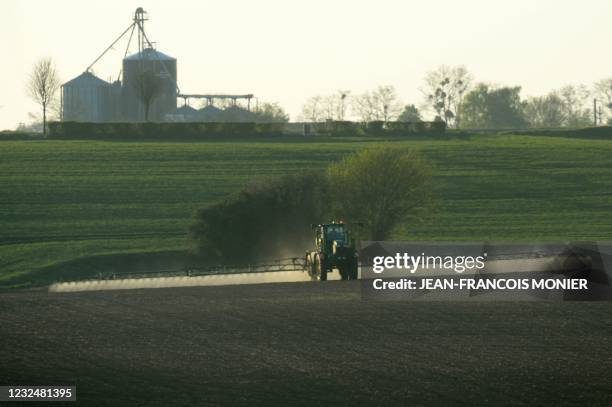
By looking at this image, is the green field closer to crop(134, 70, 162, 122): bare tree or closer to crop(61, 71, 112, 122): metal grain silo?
crop(134, 70, 162, 122): bare tree

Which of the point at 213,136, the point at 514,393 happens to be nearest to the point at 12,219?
the point at 213,136

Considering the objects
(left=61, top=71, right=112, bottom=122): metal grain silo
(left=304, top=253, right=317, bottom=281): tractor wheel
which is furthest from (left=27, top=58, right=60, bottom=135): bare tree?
(left=304, top=253, right=317, bottom=281): tractor wheel

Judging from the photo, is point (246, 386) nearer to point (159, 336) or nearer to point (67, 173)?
point (159, 336)

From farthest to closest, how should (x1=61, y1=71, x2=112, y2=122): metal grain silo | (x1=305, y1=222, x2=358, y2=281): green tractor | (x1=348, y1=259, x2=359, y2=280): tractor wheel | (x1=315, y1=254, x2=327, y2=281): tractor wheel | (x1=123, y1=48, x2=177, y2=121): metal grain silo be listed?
(x1=61, y1=71, x2=112, y2=122): metal grain silo < (x1=123, y1=48, x2=177, y2=121): metal grain silo < (x1=315, y1=254, x2=327, y2=281): tractor wheel < (x1=305, y1=222, x2=358, y2=281): green tractor < (x1=348, y1=259, x2=359, y2=280): tractor wheel

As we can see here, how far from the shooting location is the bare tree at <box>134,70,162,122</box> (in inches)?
5423

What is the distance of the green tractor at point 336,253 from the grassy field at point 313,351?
865 cm

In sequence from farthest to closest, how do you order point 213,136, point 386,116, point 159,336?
point 386,116 < point 213,136 < point 159,336

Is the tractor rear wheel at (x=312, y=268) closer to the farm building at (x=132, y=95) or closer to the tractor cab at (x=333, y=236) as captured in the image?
the tractor cab at (x=333, y=236)

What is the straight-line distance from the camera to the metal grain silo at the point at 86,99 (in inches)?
5827

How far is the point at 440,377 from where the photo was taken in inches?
985

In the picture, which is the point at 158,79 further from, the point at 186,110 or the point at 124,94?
the point at 186,110

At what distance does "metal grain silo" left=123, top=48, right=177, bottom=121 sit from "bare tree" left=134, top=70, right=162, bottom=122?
0.79ft

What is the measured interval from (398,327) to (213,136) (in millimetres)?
85291

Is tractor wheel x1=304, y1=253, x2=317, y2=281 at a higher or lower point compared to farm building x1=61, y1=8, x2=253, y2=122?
lower
